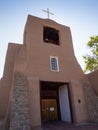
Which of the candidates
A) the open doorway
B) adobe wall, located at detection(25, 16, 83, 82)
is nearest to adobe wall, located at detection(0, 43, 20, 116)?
adobe wall, located at detection(25, 16, 83, 82)

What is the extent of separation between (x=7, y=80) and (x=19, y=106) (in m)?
4.01

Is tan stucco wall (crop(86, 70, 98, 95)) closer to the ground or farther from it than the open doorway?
farther from it

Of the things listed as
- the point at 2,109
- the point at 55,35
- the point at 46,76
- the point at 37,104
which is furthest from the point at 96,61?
the point at 2,109

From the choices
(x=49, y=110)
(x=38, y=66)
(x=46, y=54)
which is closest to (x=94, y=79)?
(x=46, y=54)

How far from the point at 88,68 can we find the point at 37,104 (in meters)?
13.5

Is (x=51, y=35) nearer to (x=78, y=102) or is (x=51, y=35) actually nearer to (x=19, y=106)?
(x=78, y=102)

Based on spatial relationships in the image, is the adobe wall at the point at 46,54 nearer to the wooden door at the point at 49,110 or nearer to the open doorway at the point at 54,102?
the open doorway at the point at 54,102

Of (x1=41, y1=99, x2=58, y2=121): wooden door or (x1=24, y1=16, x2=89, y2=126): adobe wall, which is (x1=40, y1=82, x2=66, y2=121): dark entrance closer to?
(x1=41, y1=99, x2=58, y2=121): wooden door

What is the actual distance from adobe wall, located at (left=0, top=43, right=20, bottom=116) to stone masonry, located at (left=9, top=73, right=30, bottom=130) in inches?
102

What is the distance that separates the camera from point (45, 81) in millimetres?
10805

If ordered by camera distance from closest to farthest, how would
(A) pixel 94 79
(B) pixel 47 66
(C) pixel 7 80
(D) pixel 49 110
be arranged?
(B) pixel 47 66
(C) pixel 7 80
(A) pixel 94 79
(D) pixel 49 110

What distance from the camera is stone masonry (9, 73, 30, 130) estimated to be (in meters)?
7.72

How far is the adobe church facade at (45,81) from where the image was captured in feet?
30.0

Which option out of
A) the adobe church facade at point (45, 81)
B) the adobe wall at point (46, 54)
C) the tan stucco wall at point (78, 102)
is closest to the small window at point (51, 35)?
the adobe church facade at point (45, 81)
